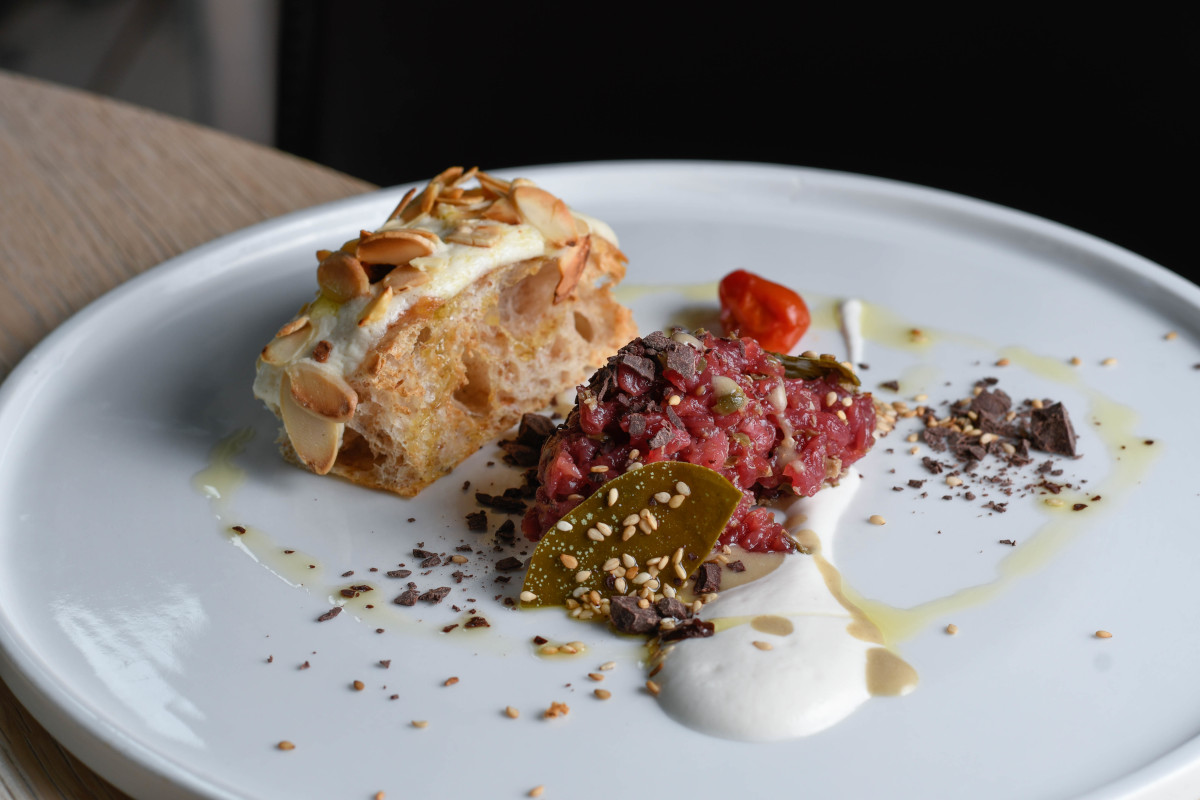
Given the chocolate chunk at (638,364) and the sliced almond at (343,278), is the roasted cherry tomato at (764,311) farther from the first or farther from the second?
the sliced almond at (343,278)

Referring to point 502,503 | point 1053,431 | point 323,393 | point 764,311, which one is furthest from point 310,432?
point 1053,431

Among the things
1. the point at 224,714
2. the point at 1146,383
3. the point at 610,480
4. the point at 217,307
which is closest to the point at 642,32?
the point at 217,307

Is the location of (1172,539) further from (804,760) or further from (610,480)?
(610,480)

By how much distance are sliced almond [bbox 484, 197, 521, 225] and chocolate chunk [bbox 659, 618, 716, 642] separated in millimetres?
1288

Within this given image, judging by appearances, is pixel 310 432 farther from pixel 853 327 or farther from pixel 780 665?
pixel 853 327

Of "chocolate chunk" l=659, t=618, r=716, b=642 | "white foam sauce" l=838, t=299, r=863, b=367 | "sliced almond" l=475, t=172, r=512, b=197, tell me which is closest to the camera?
"chocolate chunk" l=659, t=618, r=716, b=642

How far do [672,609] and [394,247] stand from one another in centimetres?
120

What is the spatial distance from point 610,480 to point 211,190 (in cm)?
252

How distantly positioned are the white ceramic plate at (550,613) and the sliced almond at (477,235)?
0.60 meters

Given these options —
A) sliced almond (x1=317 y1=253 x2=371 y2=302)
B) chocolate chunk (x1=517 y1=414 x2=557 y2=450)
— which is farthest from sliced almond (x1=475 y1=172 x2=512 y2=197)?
chocolate chunk (x1=517 y1=414 x2=557 y2=450)

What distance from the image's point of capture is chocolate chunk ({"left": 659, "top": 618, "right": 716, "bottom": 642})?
2.39 metres

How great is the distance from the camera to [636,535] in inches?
101

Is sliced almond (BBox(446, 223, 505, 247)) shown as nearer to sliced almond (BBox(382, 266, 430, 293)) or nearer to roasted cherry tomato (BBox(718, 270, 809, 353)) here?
sliced almond (BBox(382, 266, 430, 293))

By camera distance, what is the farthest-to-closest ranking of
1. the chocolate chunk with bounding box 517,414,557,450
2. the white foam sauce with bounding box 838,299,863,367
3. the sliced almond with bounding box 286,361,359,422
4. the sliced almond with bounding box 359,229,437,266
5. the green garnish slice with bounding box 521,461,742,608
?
the white foam sauce with bounding box 838,299,863,367 < the chocolate chunk with bounding box 517,414,557,450 < the sliced almond with bounding box 359,229,437,266 < the sliced almond with bounding box 286,361,359,422 < the green garnish slice with bounding box 521,461,742,608
